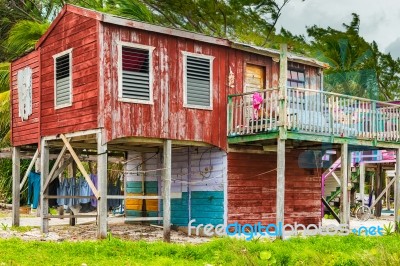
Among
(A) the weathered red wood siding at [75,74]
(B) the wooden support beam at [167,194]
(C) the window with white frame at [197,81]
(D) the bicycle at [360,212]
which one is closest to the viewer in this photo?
(A) the weathered red wood siding at [75,74]

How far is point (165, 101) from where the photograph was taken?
18.1 meters

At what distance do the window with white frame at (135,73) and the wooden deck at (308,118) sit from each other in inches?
118

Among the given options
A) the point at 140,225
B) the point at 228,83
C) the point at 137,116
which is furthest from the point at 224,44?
the point at 140,225

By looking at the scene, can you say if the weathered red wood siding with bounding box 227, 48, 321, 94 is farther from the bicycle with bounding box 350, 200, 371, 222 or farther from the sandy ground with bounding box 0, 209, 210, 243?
the bicycle with bounding box 350, 200, 371, 222

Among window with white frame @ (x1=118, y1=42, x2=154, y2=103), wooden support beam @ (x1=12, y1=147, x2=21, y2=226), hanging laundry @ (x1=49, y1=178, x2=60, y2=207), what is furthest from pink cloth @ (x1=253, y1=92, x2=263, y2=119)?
wooden support beam @ (x1=12, y1=147, x2=21, y2=226)

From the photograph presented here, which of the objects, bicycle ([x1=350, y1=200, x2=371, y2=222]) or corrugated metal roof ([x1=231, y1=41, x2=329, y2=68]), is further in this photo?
bicycle ([x1=350, y1=200, x2=371, y2=222])

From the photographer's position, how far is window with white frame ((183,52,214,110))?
1872 centimetres

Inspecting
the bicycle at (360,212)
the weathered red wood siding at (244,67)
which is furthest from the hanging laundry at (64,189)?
the bicycle at (360,212)

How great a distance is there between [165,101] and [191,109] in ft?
3.14

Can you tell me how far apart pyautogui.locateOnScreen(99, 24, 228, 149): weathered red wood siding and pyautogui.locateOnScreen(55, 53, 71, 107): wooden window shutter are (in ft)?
6.19

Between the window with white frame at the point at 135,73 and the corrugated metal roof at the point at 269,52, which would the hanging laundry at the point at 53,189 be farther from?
the corrugated metal roof at the point at 269,52

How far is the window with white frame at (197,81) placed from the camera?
18719mm

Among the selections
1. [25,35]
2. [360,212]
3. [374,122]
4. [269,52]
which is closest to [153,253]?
[269,52]

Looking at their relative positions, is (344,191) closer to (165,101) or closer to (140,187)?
(165,101)
